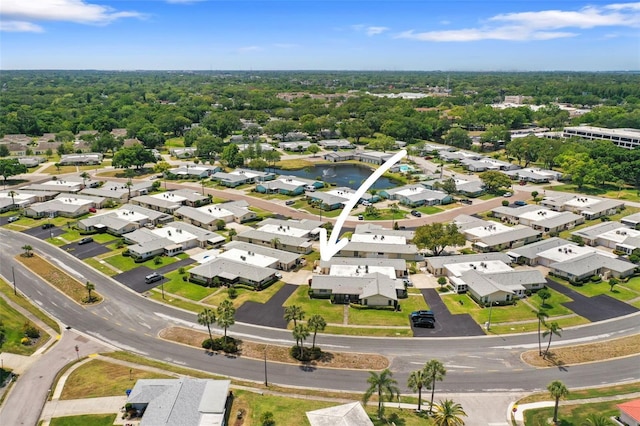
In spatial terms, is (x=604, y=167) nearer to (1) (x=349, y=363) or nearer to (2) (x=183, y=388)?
(1) (x=349, y=363)

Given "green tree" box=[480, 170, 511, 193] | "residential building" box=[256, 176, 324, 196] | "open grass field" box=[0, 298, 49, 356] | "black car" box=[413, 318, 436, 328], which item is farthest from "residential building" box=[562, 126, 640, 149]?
"open grass field" box=[0, 298, 49, 356]

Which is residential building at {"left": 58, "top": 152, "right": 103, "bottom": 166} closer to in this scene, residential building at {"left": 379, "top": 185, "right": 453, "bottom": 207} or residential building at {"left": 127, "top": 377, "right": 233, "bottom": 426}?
residential building at {"left": 379, "top": 185, "right": 453, "bottom": 207}

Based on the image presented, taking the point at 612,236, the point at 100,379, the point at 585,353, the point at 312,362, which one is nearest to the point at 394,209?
the point at 612,236

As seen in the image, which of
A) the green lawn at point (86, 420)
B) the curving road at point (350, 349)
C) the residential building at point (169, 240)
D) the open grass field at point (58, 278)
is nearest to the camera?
the green lawn at point (86, 420)

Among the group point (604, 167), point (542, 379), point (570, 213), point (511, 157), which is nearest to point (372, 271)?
point (542, 379)

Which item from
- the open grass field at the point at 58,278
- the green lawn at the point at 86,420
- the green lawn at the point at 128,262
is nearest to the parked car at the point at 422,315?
the green lawn at the point at 86,420

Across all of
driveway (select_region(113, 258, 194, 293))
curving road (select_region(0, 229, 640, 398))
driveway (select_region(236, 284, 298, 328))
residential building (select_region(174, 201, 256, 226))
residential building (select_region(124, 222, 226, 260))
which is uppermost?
residential building (select_region(174, 201, 256, 226))

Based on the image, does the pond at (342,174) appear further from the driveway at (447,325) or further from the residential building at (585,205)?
the driveway at (447,325)
